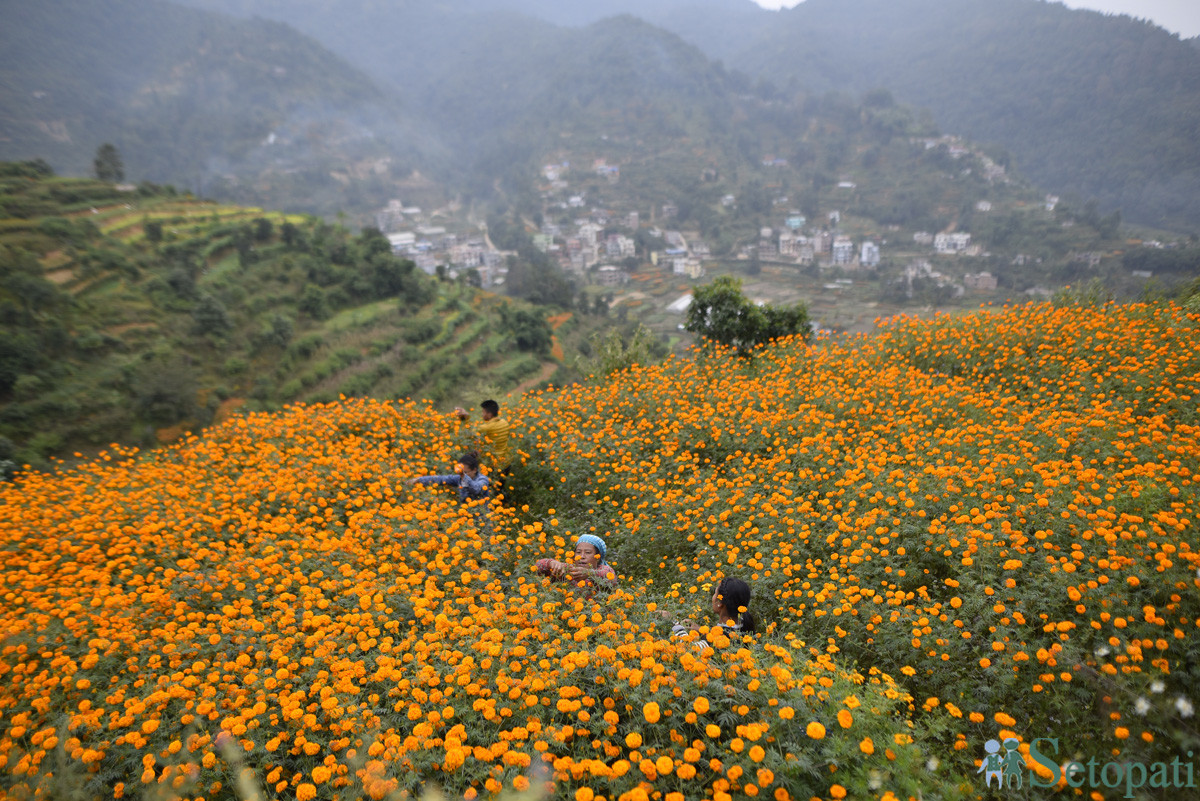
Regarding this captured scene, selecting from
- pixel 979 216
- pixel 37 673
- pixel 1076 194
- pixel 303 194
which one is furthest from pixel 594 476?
pixel 303 194

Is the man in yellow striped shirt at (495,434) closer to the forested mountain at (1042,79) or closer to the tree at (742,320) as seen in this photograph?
the tree at (742,320)

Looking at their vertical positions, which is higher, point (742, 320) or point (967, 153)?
point (967, 153)

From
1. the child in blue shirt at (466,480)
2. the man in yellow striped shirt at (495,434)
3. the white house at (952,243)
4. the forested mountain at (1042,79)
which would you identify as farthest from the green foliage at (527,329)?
the forested mountain at (1042,79)

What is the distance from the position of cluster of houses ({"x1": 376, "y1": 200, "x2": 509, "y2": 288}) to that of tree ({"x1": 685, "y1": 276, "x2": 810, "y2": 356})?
51.0m

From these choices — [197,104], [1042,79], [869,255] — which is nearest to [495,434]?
[869,255]

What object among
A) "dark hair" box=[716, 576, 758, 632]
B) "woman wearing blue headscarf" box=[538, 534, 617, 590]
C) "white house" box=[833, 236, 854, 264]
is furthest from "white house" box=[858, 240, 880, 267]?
"dark hair" box=[716, 576, 758, 632]

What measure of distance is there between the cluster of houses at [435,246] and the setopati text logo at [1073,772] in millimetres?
60352

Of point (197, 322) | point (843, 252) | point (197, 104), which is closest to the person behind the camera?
point (197, 322)

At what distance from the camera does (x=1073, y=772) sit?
237cm

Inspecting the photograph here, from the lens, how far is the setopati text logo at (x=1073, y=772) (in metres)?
2.25

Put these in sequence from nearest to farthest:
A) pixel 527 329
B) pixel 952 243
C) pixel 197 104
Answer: pixel 527 329 < pixel 952 243 < pixel 197 104

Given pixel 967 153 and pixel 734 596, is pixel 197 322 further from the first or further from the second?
pixel 967 153

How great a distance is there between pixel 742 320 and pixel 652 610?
29.7 ft

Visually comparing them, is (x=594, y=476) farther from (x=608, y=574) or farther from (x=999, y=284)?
(x=999, y=284)
